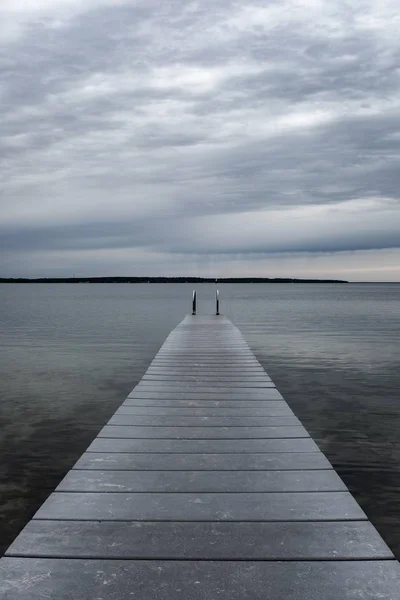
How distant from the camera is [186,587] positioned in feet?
8.81

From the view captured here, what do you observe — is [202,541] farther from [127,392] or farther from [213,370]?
[127,392]

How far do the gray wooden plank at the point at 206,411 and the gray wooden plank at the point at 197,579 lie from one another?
11.1ft

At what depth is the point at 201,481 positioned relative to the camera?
4.14 metres

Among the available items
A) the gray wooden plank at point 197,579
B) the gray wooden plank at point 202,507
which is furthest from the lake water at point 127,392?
the gray wooden plank at point 197,579

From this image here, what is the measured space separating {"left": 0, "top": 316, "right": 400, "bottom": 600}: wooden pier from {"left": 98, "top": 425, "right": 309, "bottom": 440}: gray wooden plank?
20 millimetres

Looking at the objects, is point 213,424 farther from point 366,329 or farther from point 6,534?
point 366,329

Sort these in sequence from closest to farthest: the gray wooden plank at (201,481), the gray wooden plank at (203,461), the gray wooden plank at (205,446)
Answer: the gray wooden plank at (201,481)
the gray wooden plank at (203,461)
the gray wooden plank at (205,446)

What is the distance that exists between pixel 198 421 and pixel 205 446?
0.99 metres

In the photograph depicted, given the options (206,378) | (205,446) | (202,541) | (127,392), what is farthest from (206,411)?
(127,392)

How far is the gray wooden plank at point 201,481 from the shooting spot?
3.97m

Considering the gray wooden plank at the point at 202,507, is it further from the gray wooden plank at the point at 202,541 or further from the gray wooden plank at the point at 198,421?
the gray wooden plank at the point at 198,421

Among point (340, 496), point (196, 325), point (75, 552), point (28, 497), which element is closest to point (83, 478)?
point (75, 552)

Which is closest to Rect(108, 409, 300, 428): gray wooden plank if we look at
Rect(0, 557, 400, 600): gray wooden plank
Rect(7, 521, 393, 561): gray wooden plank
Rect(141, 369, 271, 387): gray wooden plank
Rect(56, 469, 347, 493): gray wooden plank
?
Rect(56, 469, 347, 493): gray wooden plank

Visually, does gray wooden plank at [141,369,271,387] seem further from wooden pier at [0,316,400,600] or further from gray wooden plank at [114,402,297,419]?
wooden pier at [0,316,400,600]
